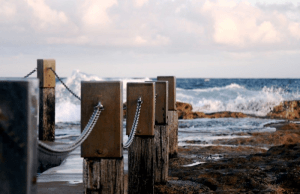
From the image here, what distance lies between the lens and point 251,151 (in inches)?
302

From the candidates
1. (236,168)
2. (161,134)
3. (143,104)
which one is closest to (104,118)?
(143,104)

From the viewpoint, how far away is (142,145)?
134 inches

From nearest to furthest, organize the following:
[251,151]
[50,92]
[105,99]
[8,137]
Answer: [8,137] → [105,99] → [50,92] → [251,151]

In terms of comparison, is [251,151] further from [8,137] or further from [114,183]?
[8,137]

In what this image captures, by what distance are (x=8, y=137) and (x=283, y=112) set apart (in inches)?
655

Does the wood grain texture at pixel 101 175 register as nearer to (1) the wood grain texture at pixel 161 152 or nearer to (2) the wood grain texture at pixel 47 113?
(1) the wood grain texture at pixel 161 152

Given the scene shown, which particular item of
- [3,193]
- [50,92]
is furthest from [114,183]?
[50,92]

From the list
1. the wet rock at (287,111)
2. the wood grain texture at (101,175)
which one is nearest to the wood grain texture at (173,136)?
the wood grain texture at (101,175)

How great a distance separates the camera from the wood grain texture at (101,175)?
2.15 m

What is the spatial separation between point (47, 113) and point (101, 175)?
4.81 metres

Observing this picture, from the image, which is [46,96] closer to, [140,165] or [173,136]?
[173,136]

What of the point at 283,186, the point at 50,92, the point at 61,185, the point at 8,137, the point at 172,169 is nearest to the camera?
the point at 8,137

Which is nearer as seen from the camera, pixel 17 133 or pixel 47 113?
pixel 17 133

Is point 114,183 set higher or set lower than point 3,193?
lower
